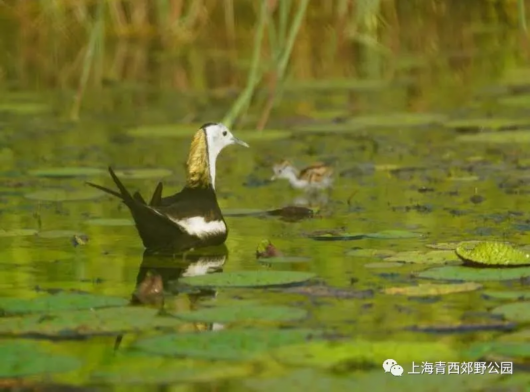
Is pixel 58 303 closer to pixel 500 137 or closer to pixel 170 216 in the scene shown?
pixel 170 216

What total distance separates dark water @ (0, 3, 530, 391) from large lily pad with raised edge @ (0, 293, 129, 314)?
0.73ft

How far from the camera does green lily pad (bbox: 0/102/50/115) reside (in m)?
11.2

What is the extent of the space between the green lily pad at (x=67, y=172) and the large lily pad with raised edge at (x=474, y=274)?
335cm

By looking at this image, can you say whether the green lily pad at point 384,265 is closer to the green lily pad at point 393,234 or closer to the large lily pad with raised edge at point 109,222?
the green lily pad at point 393,234

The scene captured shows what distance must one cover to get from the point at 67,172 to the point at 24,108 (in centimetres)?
284

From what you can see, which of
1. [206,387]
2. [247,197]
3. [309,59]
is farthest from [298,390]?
[309,59]

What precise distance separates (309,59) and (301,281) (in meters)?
9.13

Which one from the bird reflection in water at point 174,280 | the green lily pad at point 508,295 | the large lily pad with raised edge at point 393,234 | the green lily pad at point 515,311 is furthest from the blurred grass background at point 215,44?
the green lily pad at point 515,311

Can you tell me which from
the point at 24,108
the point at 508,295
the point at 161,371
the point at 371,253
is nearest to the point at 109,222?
the point at 371,253

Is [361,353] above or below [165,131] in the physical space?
below

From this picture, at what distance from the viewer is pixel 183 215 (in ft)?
21.1

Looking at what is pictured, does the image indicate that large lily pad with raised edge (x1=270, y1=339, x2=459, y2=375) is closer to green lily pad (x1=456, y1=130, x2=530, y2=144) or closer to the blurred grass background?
green lily pad (x1=456, y1=130, x2=530, y2=144)

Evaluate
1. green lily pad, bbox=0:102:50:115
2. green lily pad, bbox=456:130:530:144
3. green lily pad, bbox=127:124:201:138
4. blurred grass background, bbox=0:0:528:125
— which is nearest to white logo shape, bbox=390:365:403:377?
green lily pad, bbox=456:130:530:144

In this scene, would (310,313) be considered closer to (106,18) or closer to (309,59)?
(309,59)
